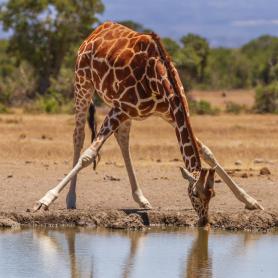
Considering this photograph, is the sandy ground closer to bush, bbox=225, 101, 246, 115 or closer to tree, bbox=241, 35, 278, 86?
bush, bbox=225, 101, 246, 115

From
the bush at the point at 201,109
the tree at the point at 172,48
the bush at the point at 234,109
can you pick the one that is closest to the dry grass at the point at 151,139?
the bush at the point at 201,109

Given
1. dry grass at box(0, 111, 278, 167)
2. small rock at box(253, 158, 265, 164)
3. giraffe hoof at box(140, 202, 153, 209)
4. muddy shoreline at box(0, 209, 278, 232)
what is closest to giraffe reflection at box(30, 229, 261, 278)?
muddy shoreline at box(0, 209, 278, 232)

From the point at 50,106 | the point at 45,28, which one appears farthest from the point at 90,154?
the point at 45,28

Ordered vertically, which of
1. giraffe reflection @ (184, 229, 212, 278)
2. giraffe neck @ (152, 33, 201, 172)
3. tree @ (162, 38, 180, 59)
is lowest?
giraffe reflection @ (184, 229, 212, 278)

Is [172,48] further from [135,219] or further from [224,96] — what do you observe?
[135,219]

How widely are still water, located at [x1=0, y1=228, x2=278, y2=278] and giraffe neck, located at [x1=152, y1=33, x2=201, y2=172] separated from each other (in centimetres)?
74

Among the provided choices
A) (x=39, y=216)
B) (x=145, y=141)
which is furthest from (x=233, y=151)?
(x=39, y=216)

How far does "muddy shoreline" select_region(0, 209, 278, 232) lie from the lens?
988 centimetres

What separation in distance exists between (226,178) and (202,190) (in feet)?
4.34

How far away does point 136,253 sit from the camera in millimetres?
8734

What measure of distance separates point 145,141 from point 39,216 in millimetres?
8649

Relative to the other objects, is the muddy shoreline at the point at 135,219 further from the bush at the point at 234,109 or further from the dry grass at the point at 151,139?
the bush at the point at 234,109

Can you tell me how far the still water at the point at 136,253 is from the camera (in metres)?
7.93

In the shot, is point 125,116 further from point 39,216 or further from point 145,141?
point 145,141
